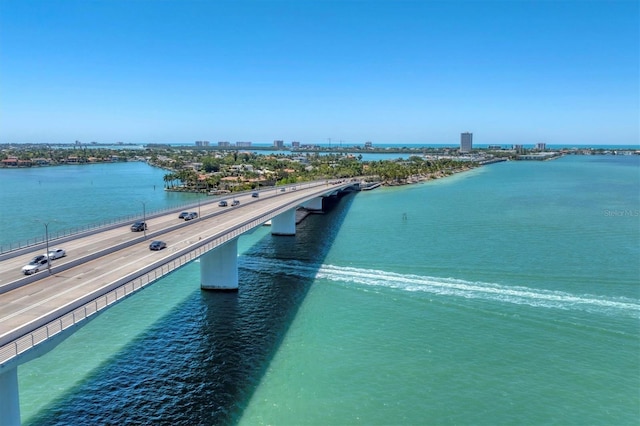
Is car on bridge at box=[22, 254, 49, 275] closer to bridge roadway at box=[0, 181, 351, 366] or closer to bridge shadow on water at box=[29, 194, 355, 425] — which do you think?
bridge roadway at box=[0, 181, 351, 366]

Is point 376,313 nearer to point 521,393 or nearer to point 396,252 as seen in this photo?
point 521,393

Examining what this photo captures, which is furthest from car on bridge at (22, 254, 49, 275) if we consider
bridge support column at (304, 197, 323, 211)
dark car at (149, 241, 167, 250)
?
bridge support column at (304, 197, 323, 211)

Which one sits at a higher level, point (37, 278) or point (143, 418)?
point (37, 278)

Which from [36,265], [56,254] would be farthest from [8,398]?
[56,254]

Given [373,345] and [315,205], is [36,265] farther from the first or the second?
[315,205]

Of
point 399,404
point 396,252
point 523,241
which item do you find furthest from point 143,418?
point 523,241
